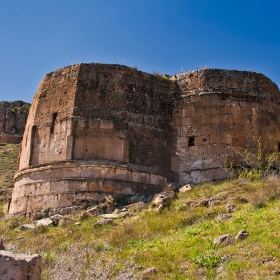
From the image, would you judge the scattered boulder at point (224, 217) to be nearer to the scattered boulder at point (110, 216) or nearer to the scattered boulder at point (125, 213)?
the scattered boulder at point (125, 213)

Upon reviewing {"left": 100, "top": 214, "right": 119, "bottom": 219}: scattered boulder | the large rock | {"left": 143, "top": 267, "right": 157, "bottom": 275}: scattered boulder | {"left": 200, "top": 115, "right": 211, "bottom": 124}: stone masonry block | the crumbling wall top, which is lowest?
{"left": 143, "top": 267, "right": 157, "bottom": 275}: scattered boulder

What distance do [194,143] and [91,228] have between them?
15.7ft

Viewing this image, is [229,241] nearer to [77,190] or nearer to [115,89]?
[77,190]

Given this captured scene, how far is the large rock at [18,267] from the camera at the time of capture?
398 centimetres

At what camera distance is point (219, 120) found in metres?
12.8

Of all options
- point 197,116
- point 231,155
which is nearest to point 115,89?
point 197,116

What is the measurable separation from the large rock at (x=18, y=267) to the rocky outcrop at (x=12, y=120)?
30.8 m

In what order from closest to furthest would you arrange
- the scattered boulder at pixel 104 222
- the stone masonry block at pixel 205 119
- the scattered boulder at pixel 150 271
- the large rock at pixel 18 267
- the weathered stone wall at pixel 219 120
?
the large rock at pixel 18 267 → the scattered boulder at pixel 150 271 → the scattered boulder at pixel 104 222 → the weathered stone wall at pixel 219 120 → the stone masonry block at pixel 205 119

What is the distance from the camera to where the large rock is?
3.98m

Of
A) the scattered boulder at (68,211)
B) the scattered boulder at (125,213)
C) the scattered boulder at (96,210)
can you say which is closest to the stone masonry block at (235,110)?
the scattered boulder at (125,213)

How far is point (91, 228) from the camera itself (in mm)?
9430

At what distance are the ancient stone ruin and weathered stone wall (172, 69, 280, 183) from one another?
3cm

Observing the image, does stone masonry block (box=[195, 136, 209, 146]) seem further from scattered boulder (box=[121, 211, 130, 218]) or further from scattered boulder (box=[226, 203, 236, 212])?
scattered boulder (box=[226, 203, 236, 212])

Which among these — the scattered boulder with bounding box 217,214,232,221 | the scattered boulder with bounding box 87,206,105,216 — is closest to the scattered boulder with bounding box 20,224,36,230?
the scattered boulder with bounding box 87,206,105,216
